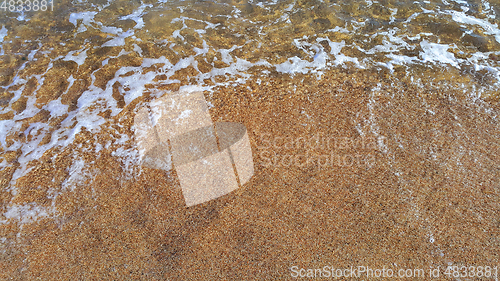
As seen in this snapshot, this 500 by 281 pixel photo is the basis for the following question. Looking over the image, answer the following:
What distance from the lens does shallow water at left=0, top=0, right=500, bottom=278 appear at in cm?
333

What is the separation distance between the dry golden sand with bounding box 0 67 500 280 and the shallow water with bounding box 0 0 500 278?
36 mm

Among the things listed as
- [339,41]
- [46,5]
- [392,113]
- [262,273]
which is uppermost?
[46,5]

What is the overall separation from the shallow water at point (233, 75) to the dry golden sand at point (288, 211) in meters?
0.04

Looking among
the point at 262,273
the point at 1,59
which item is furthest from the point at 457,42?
the point at 1,59

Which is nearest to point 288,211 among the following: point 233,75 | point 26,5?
point 233,75

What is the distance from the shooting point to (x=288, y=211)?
2793mm

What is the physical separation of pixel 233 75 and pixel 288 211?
258cm

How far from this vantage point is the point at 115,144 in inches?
142

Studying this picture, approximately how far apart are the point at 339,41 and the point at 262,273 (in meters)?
4.40

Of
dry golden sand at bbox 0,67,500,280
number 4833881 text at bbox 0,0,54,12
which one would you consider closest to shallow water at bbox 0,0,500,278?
dry golden sand at bbox 0,67,500,280

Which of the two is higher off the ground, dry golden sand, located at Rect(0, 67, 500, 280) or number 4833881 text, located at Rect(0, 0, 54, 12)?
number 4833881 text, located at Rect(0, 0, 54, 12)

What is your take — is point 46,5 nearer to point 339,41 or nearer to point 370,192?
point 339,41

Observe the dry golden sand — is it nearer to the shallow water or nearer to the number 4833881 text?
the shallow water

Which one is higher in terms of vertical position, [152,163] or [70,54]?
[70,54]
